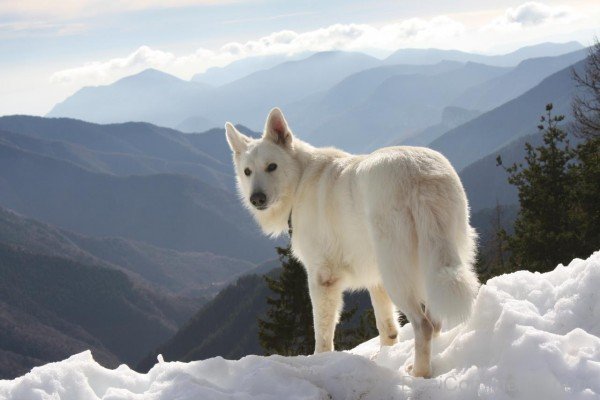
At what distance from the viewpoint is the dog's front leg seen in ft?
23.4

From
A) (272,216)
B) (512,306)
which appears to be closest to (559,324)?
(512,306)

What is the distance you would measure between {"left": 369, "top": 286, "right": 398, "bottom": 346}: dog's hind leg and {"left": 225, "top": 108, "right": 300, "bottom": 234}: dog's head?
5.67 ft

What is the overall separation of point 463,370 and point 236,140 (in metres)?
4.85

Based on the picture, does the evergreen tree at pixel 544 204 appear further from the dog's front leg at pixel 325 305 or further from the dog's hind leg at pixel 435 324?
the dog's hind leg at pixel 435 324

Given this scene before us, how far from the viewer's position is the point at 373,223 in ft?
18.9

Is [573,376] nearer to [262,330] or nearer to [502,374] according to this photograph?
[502,374]

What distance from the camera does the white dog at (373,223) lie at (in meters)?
5.36

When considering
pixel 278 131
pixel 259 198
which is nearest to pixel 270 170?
pixel 259 198

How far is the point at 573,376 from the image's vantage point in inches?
169

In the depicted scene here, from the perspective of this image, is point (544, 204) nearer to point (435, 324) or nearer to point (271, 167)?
point (271, 167)

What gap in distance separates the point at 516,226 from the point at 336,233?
26.8 m

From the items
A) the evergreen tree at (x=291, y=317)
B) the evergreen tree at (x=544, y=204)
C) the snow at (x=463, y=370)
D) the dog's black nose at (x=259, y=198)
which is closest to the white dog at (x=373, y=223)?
the dog's black nose at (x=259, y=198)

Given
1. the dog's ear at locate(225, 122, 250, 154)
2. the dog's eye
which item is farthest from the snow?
the dog's ear at locate(225, 122, 250, 154)

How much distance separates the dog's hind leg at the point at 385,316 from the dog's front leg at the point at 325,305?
0.58 meters
